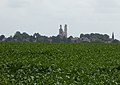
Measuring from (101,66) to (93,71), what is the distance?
1857 mm

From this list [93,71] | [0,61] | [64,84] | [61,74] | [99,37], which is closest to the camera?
[64,84]

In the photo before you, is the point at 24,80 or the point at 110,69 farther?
the point at 110,69

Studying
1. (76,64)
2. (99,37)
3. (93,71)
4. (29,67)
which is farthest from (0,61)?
(99,37)

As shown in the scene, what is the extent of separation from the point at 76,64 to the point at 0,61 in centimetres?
430

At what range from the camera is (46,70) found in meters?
18.6

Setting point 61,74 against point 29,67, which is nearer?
point 61,74

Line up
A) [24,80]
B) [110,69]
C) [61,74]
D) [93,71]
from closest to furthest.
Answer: [24,80] → [61,74] → [93,71] → [110,69]

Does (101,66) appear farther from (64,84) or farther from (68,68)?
(64,84)

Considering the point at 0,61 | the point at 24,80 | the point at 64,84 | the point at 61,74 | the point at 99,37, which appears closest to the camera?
the point at 64,84

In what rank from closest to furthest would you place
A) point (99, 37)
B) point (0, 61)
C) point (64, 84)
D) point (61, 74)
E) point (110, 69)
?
point (64, 84) → point (61, 74) → point (110, 69) → point (0, 61) → point (99, 37)

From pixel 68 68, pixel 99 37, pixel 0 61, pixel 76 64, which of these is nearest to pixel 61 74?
pixel 68 68

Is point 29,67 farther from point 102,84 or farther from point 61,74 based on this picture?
point 102,84

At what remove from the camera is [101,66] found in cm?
2023

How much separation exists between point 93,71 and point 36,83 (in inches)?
197
